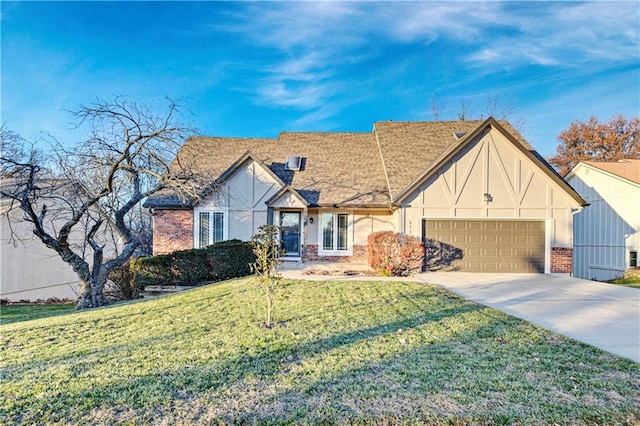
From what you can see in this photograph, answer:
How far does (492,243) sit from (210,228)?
12.0m

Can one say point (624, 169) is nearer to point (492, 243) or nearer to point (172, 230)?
point (492, 243)

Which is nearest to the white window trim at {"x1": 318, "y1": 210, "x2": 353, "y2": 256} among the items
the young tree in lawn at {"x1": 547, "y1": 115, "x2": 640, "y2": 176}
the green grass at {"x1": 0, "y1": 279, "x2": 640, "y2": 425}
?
the green grass at {"x1": 0, "y1": 279, "x2": 640, "y2": 425}

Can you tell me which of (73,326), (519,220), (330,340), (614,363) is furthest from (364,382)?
(519,220)

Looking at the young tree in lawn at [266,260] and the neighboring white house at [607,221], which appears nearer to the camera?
the young tree in lawn at [266,260]

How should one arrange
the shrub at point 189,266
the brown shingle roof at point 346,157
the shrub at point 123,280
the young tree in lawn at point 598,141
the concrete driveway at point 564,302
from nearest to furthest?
the concrete driveway at point 564,302 → the shrub at point 189,266 → the shrub at point 123,280 → the brown shingle roof at point 346,157 → the young tree in lawn at point 598,141

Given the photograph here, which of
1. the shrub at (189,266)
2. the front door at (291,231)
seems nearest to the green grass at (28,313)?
the shrub at (189,266)

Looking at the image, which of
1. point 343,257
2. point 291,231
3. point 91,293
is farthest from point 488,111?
point 91,293

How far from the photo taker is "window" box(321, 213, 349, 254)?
15.3 m

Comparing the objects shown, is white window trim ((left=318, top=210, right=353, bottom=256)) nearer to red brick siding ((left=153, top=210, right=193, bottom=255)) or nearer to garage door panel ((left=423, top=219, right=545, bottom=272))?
garage door panel ((left=423, top=219, right=545, bottom=272))

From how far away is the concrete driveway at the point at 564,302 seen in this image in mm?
5590

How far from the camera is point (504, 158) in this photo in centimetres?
1314

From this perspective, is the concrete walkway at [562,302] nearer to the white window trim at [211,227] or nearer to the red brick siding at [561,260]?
the red brick siding at [561,260]

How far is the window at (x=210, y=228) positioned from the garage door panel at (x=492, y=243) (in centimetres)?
886

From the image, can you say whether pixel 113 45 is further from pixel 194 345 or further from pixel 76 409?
pixel 76 409
